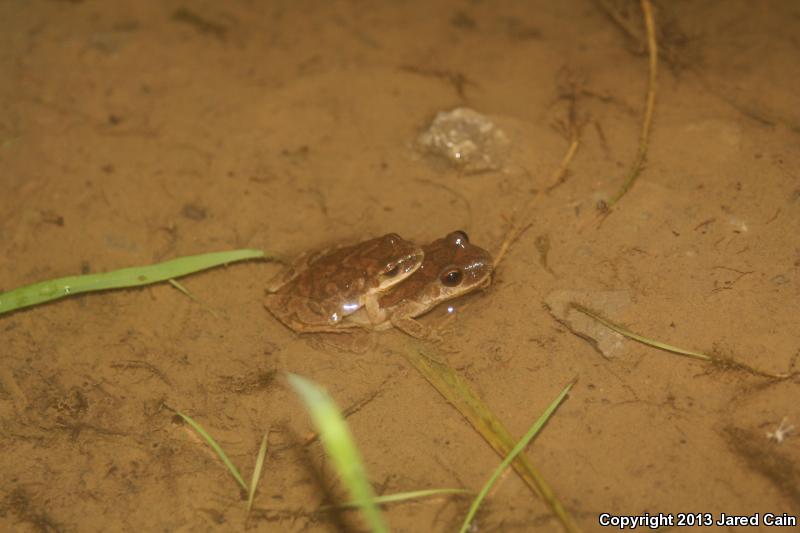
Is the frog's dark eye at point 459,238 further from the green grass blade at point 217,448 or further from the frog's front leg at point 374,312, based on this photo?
the green grass blade at point 217,448

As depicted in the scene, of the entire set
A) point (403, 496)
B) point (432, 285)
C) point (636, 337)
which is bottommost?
point (403, 496)

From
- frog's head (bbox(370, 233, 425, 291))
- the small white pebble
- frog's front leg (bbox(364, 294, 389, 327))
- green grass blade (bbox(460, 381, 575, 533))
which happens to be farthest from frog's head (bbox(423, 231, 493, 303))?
the small white pebble

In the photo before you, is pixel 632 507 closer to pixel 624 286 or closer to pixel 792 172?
pixel 624 286

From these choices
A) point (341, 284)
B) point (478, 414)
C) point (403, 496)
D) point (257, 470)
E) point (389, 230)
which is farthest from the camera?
point (389, 230)

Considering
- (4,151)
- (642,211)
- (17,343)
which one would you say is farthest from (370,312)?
(4,151)

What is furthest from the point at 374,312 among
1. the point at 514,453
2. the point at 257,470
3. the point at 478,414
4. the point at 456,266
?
the point at 514,453

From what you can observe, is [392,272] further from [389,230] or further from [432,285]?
[389,230]
